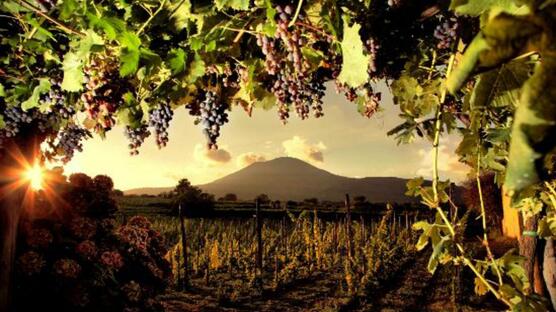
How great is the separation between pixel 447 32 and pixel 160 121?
180 cm

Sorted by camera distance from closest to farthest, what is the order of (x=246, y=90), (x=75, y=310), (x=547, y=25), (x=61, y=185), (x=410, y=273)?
(x=547, y=25) < (x=246, y=90) < (x=75, y=310) < (x=61, y=185) < (x=410, y=273)

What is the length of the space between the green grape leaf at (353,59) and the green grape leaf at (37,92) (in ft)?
7.15

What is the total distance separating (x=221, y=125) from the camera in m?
2.58

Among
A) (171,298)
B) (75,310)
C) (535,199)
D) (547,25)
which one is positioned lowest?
(171,298)

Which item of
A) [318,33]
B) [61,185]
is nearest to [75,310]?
[61,185]

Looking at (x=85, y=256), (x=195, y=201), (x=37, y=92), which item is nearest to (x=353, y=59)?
(x=37, y=92)

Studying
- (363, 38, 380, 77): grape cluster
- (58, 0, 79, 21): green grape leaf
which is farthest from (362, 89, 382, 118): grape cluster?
(58, 0, 79, 21): green grape leaf

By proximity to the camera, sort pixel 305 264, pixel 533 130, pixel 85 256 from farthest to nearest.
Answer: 1. pixel 305 264
2. pixel 85 256
3. pixel 533 130

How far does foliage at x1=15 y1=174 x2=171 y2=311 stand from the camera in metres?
5.21

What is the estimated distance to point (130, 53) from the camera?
1936 mm

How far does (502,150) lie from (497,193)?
20.9 meters

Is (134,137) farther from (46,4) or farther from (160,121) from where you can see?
(46,4)

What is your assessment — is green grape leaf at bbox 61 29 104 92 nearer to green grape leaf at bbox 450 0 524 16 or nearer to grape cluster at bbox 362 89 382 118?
grape cluster at bbox 362 89 382 118

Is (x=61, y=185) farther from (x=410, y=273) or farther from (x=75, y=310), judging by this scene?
(x=410, y=273)
